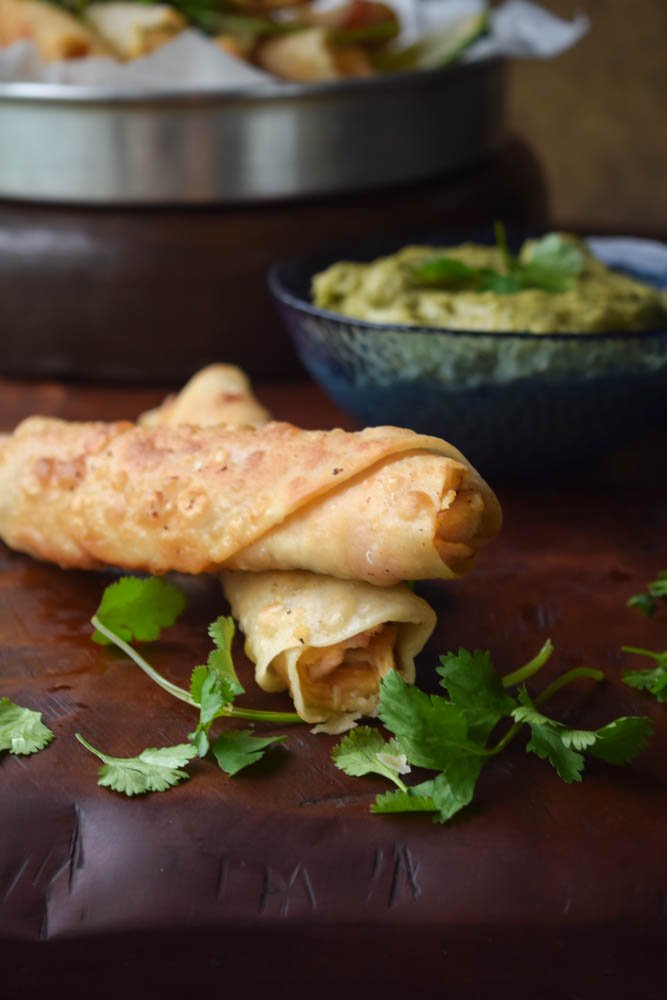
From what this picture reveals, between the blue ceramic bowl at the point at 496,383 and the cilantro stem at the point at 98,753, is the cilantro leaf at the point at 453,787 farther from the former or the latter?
the blue ceramic bowl at the point at 496,383

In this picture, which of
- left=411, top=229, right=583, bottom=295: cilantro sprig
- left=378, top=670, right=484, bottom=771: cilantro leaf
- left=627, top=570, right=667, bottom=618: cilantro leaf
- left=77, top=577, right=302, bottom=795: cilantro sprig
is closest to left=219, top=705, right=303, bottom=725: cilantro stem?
left=77, top=577, right=302, bottom=795: cilantro sprig

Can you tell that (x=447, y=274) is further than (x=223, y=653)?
Yes

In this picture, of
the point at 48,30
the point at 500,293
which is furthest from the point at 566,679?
the point at 48,30

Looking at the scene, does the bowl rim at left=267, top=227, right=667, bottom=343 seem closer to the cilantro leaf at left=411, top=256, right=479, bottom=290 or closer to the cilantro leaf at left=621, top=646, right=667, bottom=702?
the cilantro leaf at left=411, top=256, right=479, bottom=290

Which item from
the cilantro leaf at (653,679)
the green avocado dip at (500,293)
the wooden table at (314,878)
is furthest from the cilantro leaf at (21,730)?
the green avocado dip at (500,293)

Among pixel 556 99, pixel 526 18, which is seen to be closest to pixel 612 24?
pixel 556 99

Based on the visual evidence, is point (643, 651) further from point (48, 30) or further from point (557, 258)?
point (48, 30)
